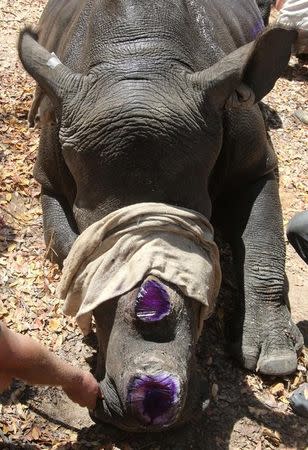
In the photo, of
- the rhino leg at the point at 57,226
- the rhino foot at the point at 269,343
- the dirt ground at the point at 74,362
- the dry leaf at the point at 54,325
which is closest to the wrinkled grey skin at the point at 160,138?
the rhino foot at the point at 269,343

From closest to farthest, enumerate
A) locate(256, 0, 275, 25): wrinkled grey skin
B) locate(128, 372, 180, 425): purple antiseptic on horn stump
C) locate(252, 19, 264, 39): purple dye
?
locate(128, 372, 180, 425): purple antiseptic on horn stump → locate(252, 19, 264, 39): purple dye → locate(256, 0, 275, 25): wrinkled grey skin

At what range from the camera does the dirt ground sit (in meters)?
3.64

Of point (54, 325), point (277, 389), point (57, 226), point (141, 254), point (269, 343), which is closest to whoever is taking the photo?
point (141, 254)

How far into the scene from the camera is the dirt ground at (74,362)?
12.0 ft

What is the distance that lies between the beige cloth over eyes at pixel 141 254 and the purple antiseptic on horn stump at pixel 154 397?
453 mm

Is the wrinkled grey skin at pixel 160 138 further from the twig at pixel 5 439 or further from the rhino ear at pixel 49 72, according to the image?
the twig at pixel 5 439

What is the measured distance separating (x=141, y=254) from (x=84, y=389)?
84cm

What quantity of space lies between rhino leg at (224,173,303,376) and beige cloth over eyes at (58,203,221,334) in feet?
2.88

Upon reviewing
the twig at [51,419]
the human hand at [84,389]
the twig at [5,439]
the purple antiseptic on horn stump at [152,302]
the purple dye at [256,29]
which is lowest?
the twig at [51,419]

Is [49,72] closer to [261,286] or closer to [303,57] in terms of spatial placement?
[261,286]

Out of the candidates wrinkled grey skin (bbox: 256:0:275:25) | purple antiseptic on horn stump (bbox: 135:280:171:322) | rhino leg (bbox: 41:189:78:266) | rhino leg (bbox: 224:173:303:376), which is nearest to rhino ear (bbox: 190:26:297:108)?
purple antiseptic on horn stump (bbox: 135:280:171:322)

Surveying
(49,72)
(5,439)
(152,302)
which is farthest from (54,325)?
(49,72)

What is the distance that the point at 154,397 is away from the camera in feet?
9.54

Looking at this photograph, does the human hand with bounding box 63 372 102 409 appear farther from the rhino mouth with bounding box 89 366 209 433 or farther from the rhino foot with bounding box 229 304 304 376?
the rhino foot with bounding box 229 304 304 376
